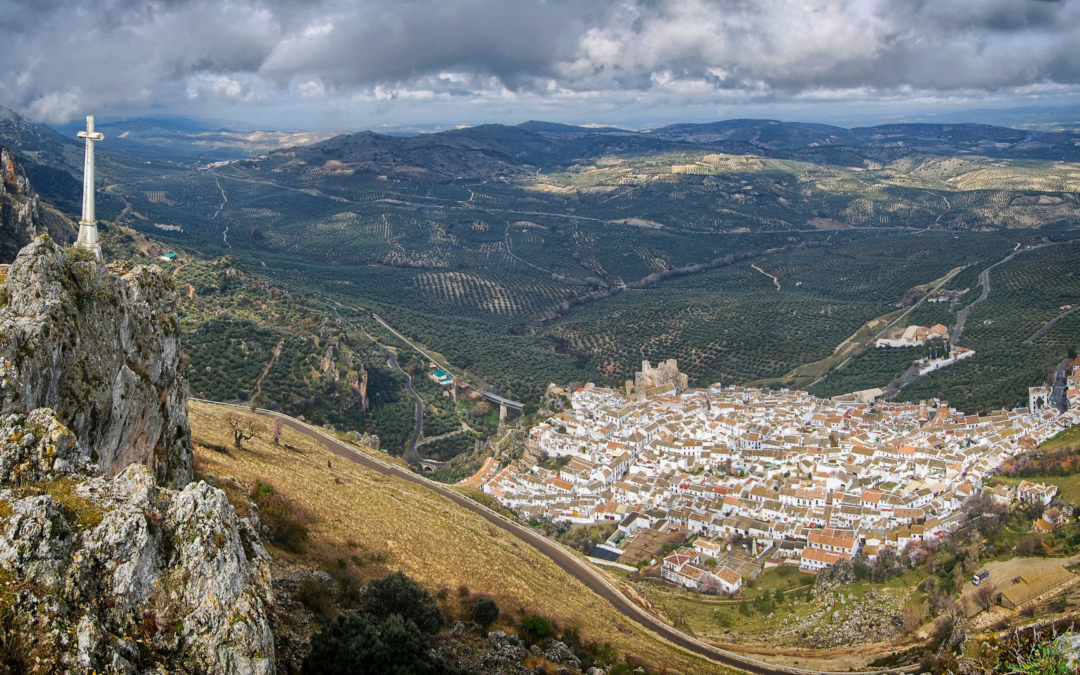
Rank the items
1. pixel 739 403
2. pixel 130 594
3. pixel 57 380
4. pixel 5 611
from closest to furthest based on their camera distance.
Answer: pixel 5 611 → pixel 130 594 → pixel 57 380 → pixel 739 403

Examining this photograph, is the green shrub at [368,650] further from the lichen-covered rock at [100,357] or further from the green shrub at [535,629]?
the green shrub at [535,629]

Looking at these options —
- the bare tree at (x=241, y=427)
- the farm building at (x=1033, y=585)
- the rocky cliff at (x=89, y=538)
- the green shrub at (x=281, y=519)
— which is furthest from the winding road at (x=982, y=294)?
the rocky cliff at (x=89, y=538)

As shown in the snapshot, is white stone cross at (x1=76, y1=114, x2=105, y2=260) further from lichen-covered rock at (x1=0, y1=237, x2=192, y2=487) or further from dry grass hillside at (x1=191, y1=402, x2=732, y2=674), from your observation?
dry grass hillside at (x1=191, y1=402, x2=732, y2=674)

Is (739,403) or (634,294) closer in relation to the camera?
(739,403)

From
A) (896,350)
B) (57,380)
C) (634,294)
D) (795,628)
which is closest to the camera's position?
(57,380)

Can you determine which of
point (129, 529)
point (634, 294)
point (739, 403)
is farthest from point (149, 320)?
point (634, 294)

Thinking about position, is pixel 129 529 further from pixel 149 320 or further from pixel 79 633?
pixel 149 320
